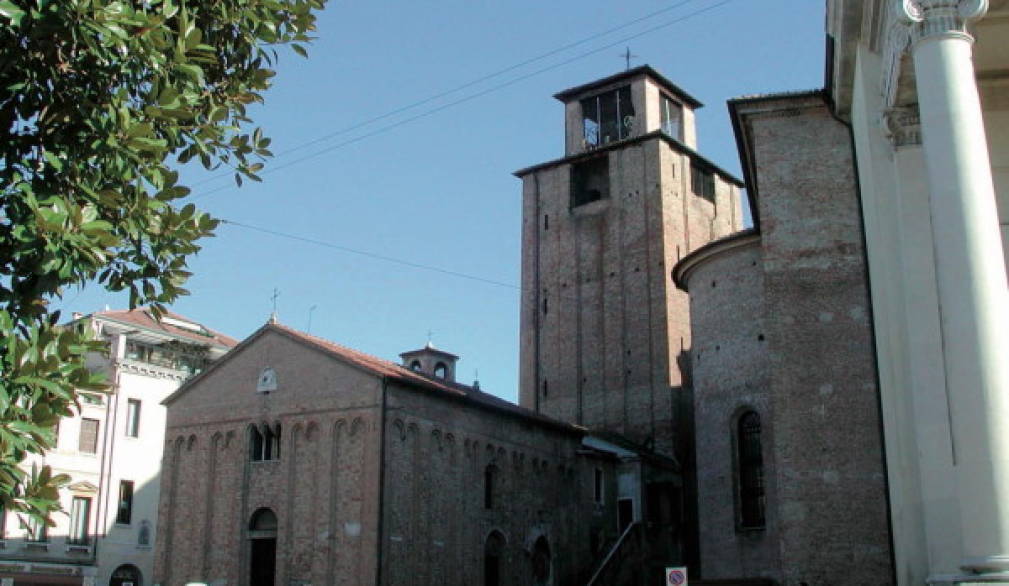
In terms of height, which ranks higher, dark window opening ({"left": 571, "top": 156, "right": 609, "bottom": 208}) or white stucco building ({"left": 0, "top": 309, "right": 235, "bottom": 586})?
dark window opening ({"left": 571, "top": 156, "right": 609, "bottom": 208})

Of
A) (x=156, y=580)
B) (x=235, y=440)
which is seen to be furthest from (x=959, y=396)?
(x=156, y=580)

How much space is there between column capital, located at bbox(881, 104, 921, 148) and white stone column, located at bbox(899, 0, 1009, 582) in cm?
213

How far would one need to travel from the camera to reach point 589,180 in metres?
40.7

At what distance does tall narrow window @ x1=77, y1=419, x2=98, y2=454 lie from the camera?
35062 millimetres

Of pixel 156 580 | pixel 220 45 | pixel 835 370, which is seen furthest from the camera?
pixel 156 580

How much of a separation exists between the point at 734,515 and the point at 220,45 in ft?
65.2

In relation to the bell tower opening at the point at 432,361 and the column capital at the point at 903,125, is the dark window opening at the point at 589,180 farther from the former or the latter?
the column capital at the point at 903,125

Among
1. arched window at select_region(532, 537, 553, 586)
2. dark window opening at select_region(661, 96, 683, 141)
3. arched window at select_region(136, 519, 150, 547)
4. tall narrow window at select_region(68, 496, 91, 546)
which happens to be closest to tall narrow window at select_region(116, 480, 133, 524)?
arched window at select_region(136, 519, 150, 547)

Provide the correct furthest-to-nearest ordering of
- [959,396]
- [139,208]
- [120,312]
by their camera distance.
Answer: [120,312], [959,396], [139,208]

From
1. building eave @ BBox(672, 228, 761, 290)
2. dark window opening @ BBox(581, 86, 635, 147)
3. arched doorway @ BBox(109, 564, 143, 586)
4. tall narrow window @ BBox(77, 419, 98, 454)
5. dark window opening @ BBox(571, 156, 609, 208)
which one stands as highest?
dark window opening @ BBox(581, 86, 635, 147)

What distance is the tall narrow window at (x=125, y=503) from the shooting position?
36031 millimetres

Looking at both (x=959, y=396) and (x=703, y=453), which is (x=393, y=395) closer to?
(x=703, y=453)

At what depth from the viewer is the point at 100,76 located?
231 inches

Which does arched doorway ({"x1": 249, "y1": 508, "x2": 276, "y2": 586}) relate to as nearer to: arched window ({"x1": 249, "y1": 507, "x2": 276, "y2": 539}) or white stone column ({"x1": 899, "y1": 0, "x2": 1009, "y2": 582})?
arched window ({"x1": 249, "y1": 507, "x2": 276, "y2": 539})
